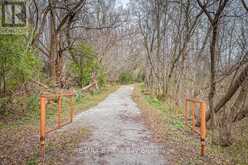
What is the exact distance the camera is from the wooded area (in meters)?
8.38

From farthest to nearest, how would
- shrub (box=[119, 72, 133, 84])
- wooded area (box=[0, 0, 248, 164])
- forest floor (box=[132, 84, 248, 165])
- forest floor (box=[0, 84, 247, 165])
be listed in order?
shrub (box=[119, 72, 133, 84]) → wooded area (box=[0, 0, 248, 164]) → forest floor (box=[132, 84, 248, 165]) → forest floor (box=[0, 84, 247, 165])

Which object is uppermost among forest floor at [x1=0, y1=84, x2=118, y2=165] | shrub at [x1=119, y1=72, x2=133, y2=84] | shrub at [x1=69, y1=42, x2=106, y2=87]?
shrub at [x1=69, y1=42, x2=106, y2=87]

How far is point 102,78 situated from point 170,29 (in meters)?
11.6

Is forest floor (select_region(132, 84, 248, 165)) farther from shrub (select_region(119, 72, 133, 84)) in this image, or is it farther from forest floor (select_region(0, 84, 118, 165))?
shrub (select_region(119, 72, 133, 84))

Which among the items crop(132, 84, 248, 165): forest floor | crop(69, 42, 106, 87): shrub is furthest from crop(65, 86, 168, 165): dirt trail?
crop(69, 42, 106, 87): shrub

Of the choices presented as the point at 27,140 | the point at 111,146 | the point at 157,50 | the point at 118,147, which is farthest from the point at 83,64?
the point at 118,147

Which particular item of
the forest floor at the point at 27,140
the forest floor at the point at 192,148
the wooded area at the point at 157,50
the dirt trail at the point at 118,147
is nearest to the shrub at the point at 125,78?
the wooded area at the point at 157,50

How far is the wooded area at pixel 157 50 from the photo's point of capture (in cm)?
838

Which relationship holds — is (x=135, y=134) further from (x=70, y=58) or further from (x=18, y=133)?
(x=70, y=58)

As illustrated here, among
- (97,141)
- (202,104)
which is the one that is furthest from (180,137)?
(97,141)

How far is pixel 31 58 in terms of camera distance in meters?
10.0

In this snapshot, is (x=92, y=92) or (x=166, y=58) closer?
(x=166, y=58)

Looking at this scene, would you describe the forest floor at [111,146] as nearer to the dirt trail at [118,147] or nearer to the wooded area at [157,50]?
the dirt trail at [118,147]

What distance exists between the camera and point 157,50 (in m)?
19.4
